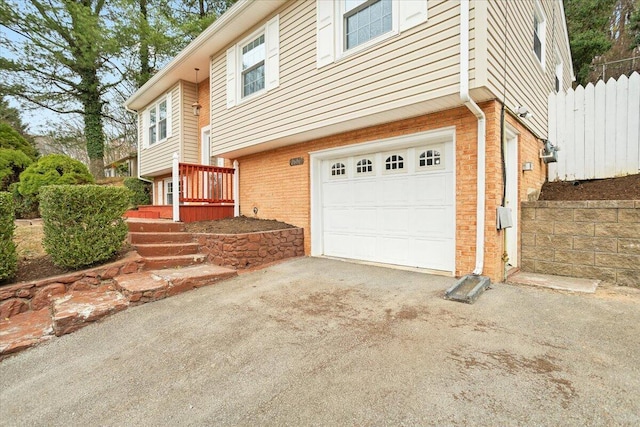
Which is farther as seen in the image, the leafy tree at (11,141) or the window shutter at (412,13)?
the leafy tree at (11,141)

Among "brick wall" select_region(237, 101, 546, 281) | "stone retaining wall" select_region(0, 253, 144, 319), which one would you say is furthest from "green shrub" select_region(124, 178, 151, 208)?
"stone retaining wall" select_region(0, 253, 144, 319)

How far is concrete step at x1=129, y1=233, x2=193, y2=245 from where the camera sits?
5570mm

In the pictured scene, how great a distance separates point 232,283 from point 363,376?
10.2 feet

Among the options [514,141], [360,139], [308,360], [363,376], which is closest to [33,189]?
[360,139]

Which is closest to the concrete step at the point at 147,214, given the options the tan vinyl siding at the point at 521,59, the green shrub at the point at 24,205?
the green shrub at the point at 24,205

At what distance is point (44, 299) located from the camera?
3859 millimetres

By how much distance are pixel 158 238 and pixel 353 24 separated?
5.21m

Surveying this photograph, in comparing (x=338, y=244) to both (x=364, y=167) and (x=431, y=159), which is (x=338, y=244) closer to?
(x=364, y=167)

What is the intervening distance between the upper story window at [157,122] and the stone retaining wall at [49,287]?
7567 millimetres

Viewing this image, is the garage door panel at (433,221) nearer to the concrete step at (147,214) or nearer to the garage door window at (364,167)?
the garage door window at (364,167)

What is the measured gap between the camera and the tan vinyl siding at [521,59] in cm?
402

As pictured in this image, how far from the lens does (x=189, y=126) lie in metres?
10.3

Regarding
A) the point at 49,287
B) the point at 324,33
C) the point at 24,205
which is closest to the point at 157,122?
the point at 24,205

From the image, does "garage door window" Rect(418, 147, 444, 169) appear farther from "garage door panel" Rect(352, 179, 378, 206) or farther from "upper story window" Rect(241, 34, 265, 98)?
"upper story window" Rect(241, 34, 265, 98)
